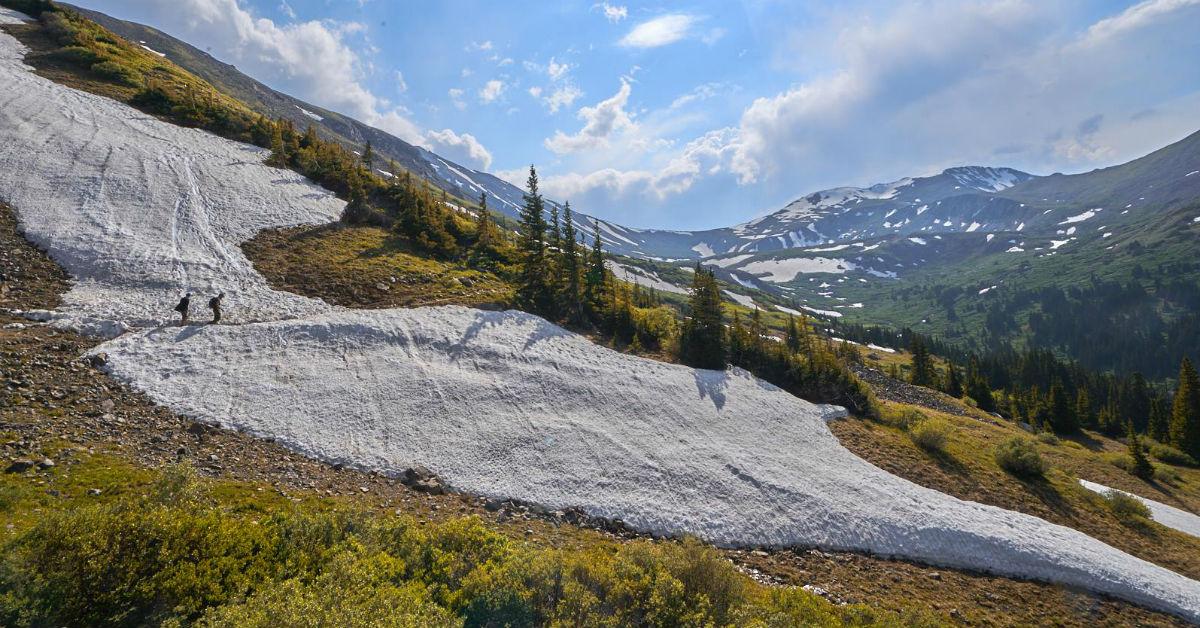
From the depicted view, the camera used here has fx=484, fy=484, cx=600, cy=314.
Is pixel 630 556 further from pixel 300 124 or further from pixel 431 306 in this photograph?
pixel 300 124

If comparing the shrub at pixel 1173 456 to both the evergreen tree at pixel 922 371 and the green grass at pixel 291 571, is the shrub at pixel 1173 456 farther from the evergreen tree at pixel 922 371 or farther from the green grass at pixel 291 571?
the green grass at pixel 291 571

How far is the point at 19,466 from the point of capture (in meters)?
11.0

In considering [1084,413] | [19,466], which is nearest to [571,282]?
[19,466]

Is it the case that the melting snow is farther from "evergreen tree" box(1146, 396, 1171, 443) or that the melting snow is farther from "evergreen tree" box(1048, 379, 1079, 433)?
"evergreen tree" box(1146, 396, 1171, 443)

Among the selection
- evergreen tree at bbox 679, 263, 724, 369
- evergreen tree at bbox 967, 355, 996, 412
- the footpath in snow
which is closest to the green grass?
the footpath in snow

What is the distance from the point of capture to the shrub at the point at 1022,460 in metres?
26.4

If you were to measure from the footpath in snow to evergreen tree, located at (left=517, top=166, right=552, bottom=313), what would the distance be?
3191mm

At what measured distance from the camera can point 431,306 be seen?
2806 cm

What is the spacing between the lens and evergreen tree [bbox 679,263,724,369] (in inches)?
1217

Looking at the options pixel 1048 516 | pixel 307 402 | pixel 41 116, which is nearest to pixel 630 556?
pixel 307 402

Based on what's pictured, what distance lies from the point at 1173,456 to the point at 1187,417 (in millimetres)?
6881

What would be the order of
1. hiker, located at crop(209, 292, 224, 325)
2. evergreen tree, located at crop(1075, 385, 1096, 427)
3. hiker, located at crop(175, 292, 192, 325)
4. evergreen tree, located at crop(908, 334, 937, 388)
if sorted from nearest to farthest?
hiker, located at crop(175, 292, 192, 325) → hiker, located at crop(209, 292, 224, 325) → evergreen tree, located at crop(1075, 385, 1096, 427) → evergreen tree, located at crop(908, 334, 937, 388)

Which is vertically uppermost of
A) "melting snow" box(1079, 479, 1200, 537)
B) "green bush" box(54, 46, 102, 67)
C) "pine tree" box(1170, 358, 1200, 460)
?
"green bush" box(54, 46, 102, 67)

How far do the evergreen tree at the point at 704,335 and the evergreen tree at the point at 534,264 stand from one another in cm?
956
